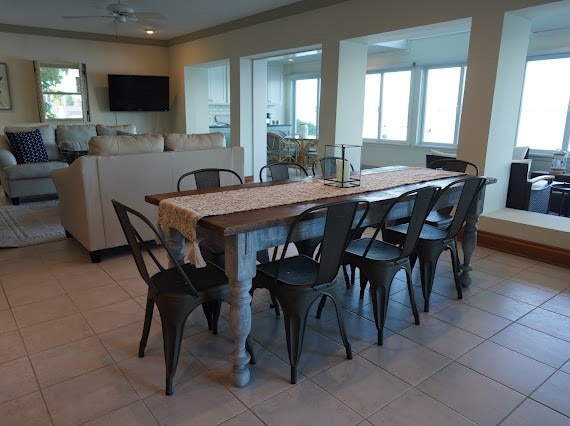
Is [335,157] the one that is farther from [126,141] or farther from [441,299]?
[126,141]

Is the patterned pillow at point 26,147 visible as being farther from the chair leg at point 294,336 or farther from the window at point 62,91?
the chair leg at point 294,336

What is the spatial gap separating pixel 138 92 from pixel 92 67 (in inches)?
34.1

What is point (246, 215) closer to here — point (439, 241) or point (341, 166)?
point (341, 166)

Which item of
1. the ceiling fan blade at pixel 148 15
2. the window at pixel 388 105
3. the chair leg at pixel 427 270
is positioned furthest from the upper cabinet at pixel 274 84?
the chair leg at pixel 427 270

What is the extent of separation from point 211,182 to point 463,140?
251 centimetres

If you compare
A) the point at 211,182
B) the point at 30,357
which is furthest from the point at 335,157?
the point at 30,357

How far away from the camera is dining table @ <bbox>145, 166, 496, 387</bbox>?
73.0 inches

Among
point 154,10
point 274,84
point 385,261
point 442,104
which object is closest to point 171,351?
point 385,261

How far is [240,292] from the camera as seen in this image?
74.4 inches

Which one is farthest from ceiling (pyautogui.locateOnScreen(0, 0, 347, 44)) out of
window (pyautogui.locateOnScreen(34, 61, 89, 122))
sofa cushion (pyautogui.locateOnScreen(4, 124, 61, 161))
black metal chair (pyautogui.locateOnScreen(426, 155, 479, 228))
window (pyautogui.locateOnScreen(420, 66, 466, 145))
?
window (pyautogui.locateOnScreen(420, 66, 466, 145))

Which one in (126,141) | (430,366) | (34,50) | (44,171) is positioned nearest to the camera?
(430,366)

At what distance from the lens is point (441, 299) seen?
2932 millimetres

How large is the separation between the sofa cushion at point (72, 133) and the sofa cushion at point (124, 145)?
338 cm

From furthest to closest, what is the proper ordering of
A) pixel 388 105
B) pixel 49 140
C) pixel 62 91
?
pixel 388 105
pixel 62 91
pixel 49 140
